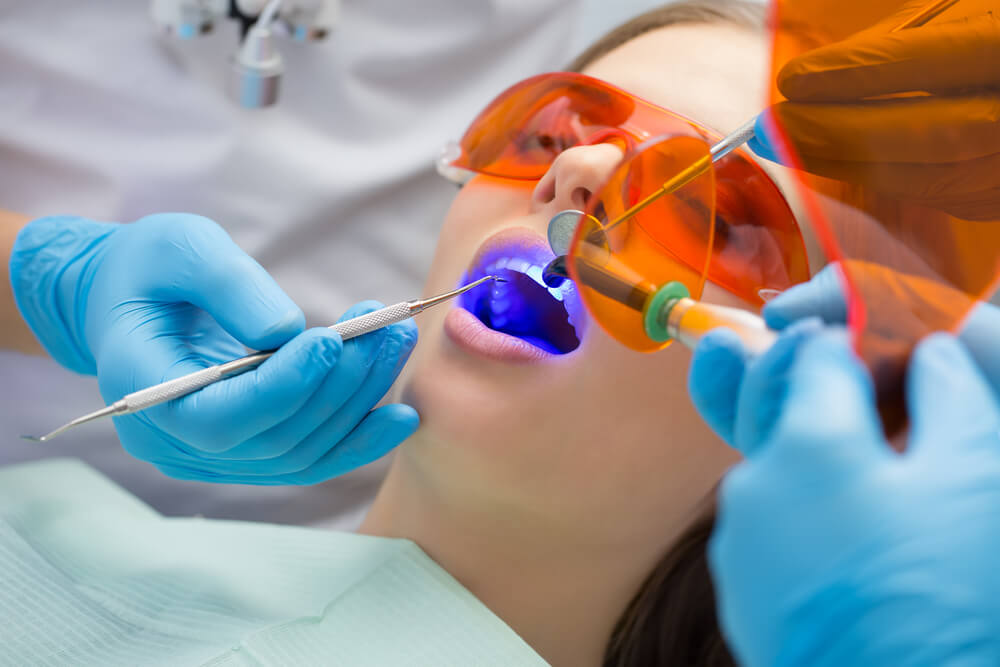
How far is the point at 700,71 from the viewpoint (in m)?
1.15

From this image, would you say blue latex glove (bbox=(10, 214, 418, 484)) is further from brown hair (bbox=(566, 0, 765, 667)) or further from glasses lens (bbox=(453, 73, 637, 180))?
brown hair (bbox=(566, 0, 765, 667))

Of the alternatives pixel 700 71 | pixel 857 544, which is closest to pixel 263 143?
pixel 700 71

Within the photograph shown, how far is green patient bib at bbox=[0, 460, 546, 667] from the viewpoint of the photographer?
108cm

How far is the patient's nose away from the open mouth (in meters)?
0.08

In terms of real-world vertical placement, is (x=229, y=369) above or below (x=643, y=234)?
below

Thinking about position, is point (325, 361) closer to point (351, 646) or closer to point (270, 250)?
point (351, 646)

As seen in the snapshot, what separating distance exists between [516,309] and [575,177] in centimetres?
22

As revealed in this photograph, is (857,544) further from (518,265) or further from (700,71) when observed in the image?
(700,71)

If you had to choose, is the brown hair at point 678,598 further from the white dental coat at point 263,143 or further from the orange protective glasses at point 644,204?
the white dental coat at point 263,143

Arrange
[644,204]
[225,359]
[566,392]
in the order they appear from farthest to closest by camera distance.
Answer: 1. [225,359]
2. [566,392]
3. [644,204]

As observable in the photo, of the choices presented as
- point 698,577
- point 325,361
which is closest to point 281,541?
point 325,361

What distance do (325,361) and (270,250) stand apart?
2.73ft

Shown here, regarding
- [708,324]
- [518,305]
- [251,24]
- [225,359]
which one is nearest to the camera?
[708,324]

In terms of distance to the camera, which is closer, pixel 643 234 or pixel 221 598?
pixel 643 234
